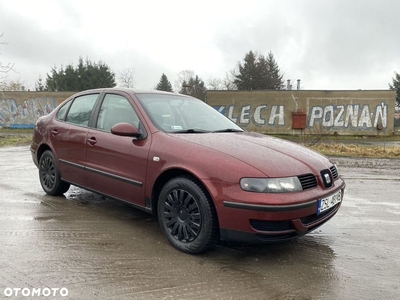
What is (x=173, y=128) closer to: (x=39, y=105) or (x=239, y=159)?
(x=239, y=159)

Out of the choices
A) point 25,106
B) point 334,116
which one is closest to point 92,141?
point 334,116

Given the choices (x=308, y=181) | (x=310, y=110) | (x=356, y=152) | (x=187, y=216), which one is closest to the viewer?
(x=308, y=181)

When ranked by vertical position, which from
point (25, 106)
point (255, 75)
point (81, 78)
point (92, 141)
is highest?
point (255, 75)

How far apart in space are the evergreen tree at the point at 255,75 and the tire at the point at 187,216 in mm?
48977

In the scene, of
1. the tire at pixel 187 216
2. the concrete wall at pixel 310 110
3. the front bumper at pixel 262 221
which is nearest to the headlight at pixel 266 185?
the front bumper at pixel 262 221

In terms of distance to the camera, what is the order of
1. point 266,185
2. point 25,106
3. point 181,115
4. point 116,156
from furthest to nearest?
point 25,106
point 181,115
point 116,156
point 266,185

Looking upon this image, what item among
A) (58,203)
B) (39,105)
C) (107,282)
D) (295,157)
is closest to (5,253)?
(107,282)

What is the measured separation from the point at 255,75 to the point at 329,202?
165ft

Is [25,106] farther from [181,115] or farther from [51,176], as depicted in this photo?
[181,115]

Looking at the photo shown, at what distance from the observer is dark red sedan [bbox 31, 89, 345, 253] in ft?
9.16

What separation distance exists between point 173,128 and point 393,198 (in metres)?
4.13

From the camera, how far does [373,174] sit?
766cm

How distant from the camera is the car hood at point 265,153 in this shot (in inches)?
114

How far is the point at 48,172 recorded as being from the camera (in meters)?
4.95
